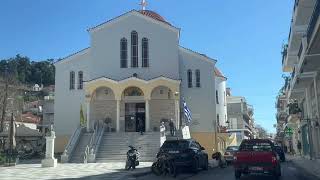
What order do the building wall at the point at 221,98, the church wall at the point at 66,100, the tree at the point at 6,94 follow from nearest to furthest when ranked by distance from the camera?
the tree at the point at 6,94, the church wall at the point at 66,100, the building wall at the point at 221,98

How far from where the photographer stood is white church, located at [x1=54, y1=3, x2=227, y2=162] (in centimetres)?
4384

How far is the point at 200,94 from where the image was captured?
1868 inches

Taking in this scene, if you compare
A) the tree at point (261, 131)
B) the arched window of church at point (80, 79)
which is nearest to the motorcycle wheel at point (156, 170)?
the arched window of church at point (80, 79)

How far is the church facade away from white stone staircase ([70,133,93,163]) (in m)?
2.96

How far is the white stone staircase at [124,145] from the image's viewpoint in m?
36.1

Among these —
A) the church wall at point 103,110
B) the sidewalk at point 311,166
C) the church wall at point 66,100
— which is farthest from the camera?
the church wall at point 66,100

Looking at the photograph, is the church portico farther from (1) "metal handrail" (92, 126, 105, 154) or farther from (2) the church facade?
(1) "metal handrail" (92, 126, 105, 154)

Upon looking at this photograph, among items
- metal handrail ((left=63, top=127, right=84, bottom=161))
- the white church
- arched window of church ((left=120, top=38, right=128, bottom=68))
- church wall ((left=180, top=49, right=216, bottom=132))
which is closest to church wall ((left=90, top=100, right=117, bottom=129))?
the white church

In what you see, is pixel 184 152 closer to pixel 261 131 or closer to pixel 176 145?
pixel 176 145

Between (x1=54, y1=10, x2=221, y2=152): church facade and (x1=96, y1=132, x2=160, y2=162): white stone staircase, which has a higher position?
(x1=54, y1=10, x2=221, y2=152): church facade

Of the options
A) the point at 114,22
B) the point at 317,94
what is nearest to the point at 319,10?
the point at 317,94

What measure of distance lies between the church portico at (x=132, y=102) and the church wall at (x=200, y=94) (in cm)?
311

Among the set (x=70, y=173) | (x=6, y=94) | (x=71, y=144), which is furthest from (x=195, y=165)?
(x=6, y=94)

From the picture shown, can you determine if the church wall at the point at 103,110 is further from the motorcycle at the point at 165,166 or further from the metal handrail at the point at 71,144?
the motorcycle at the point at 165,166
